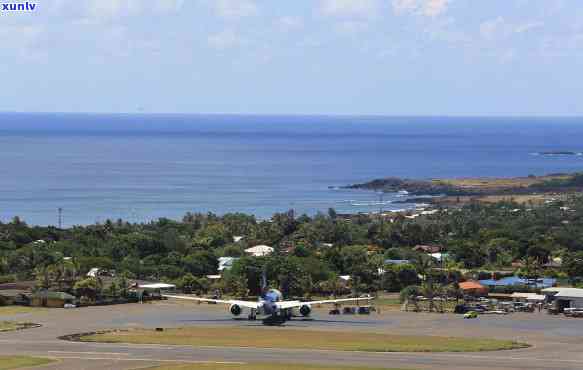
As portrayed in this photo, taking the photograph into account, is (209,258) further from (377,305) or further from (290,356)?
(290,356)

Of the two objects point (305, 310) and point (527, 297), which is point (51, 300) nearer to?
point (305, 310)

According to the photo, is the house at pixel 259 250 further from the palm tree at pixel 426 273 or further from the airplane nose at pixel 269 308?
the airplane nose at pixel 269 308

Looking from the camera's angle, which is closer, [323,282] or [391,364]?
[391,364]

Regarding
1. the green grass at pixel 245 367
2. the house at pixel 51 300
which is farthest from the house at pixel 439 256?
the green grass at pixel 245 367

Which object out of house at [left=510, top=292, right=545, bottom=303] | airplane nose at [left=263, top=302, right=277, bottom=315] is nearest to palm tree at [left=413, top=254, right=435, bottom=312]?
house at [left=510, top=292, right=545, bottom=303]

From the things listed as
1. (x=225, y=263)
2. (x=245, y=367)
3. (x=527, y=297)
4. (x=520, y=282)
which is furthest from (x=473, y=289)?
(x=245, y=367)

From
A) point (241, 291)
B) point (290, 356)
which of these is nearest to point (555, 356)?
point (290, 356)
